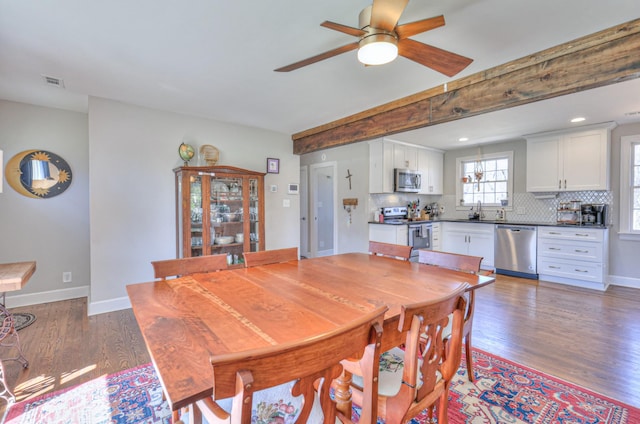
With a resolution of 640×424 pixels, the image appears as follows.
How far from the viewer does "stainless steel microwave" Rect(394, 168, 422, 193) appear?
Result: 4.95 meters

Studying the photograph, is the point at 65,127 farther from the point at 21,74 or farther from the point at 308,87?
the point at 308,87

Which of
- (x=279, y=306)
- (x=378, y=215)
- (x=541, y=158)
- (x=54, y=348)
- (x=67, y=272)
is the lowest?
(x=54, y=348)

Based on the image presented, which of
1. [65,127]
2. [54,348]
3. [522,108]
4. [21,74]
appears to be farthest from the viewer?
[65,127]

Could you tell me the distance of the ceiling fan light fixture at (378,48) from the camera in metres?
1.57

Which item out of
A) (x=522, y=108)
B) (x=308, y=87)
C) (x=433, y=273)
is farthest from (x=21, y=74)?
(x=522, y=108)

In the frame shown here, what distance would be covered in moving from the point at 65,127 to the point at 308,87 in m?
3.20

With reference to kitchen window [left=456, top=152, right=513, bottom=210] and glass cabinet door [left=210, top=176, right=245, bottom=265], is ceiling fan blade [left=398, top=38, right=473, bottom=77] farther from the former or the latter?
kitchen window [left=456, top=152, right=513, bottom=210]

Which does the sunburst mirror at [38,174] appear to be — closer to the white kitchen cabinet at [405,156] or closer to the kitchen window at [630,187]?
the white kitchen cabinet at [405,156]

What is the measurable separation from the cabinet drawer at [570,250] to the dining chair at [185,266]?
4708 mm

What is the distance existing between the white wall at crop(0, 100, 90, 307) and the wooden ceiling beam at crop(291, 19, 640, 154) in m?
3.78

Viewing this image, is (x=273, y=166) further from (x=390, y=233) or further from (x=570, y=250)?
(x=570, y=250)

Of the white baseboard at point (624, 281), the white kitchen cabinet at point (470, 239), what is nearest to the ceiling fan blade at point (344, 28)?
the white kitchen cabinet at point (470, 239)

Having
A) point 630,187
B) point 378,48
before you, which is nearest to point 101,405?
point 378,48

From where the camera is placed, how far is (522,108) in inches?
132
